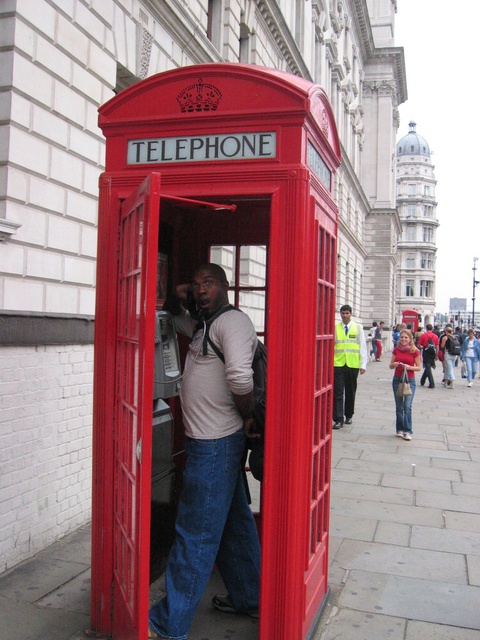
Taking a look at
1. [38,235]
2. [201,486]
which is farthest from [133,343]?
[38,235]

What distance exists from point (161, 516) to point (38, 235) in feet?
8.36

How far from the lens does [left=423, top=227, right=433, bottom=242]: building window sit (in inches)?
4083

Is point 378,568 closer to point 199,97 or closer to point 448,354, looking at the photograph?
point 199,97

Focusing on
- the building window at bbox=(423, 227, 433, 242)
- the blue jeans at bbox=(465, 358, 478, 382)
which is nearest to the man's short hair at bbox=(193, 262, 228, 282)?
the blue jeans at bbox=(465, 358, 478, 382)

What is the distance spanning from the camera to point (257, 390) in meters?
3.55

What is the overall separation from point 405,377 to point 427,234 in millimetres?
99700

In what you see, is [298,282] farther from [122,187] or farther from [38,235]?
[38,235]

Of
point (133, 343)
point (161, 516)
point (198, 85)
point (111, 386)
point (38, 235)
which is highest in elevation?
point (198, 85)

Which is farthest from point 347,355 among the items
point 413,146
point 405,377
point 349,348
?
point 413,146

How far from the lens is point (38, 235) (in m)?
5.33

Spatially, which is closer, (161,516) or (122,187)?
(122,187)

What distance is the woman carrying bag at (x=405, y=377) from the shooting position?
971 cm

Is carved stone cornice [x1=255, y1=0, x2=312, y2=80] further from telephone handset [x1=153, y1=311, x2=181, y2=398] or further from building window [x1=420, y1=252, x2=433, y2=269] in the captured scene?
building window [x1=420, y1=252, x2=433, y2=269]

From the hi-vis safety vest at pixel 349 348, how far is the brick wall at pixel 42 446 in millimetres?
5562
